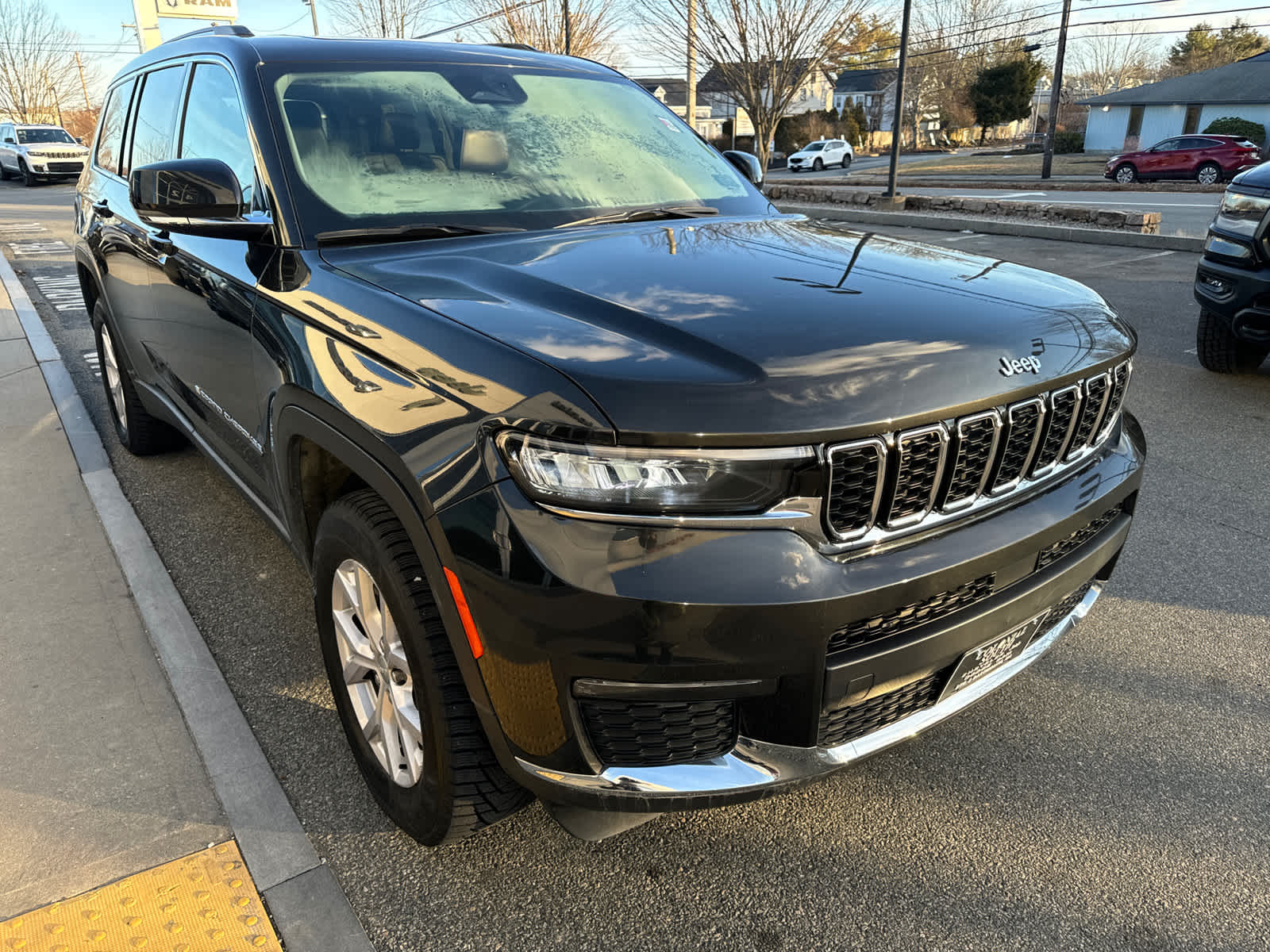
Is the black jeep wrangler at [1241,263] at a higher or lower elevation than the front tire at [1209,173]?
higher

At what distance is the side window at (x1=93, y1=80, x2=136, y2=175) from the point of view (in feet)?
14.0

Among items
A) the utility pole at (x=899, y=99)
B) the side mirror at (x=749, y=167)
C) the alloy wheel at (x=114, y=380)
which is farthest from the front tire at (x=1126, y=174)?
the alloy wheel at (x=114, y=380)

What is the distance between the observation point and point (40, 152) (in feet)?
93.1

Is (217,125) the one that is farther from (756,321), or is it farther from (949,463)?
(949,463)

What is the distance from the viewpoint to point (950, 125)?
73.1 meters

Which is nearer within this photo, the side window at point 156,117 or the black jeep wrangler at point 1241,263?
the side window at point 156,117

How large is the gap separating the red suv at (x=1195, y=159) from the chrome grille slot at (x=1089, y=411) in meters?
30.6

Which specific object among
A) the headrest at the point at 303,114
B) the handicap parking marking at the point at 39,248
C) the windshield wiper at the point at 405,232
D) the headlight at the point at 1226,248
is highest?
the headrest at the point at 303,114

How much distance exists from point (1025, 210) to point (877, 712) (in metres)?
13.9

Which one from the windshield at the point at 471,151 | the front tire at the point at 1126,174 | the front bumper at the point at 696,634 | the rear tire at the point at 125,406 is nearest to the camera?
the front bumper at the point at 696,634

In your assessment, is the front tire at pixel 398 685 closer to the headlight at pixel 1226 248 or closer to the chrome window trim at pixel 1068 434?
the chrome window trim at pixel 1068 434

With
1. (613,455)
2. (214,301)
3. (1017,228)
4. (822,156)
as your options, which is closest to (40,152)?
(1017,228)

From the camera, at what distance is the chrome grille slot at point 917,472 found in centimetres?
172

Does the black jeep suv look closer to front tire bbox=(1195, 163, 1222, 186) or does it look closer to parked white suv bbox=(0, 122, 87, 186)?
parked white suv bbox=(0, 122, 87, 186)
